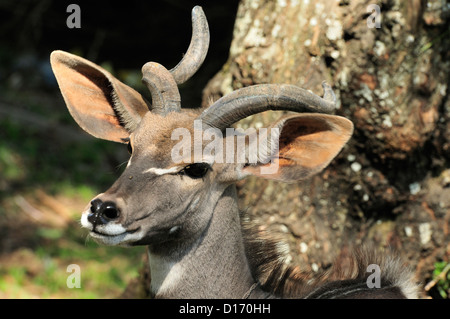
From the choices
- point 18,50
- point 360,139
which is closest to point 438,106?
point 360,139

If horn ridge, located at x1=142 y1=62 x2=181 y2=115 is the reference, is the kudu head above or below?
below

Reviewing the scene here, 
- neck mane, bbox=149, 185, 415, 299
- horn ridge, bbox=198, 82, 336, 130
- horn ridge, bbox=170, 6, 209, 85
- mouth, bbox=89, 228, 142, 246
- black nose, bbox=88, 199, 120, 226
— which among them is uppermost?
horn ridge, bbox=170, 6, 209, 85

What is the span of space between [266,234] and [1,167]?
4644 mm

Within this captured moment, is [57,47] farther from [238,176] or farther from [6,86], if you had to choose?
[238,176]

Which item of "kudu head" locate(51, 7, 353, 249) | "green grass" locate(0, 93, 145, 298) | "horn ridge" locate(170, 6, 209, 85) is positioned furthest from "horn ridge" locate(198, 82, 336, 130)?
"green grass" locate(0, 93, 145, 298)

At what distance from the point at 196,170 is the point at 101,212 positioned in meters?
0.62

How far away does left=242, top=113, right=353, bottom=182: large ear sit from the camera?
3.48 metres

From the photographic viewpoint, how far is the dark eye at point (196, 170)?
3.52 m

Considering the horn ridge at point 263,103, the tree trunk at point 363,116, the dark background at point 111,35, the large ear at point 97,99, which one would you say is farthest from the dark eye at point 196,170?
the dark background at point 111,35

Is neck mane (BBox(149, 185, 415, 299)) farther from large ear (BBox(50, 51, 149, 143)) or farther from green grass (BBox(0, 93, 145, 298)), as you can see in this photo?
green grass (BBox(0, 93, 145, 298))

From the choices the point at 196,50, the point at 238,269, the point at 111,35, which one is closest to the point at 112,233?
the point at 238,269

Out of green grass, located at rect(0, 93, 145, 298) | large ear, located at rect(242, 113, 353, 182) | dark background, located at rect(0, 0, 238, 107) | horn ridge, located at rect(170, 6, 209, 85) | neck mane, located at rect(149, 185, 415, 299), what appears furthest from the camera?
dark background, located at rect(0, 0, 238, 107)

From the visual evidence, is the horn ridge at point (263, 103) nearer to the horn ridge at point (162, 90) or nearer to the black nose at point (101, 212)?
the horn ridge at point (162, 90)

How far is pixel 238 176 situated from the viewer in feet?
12.1
